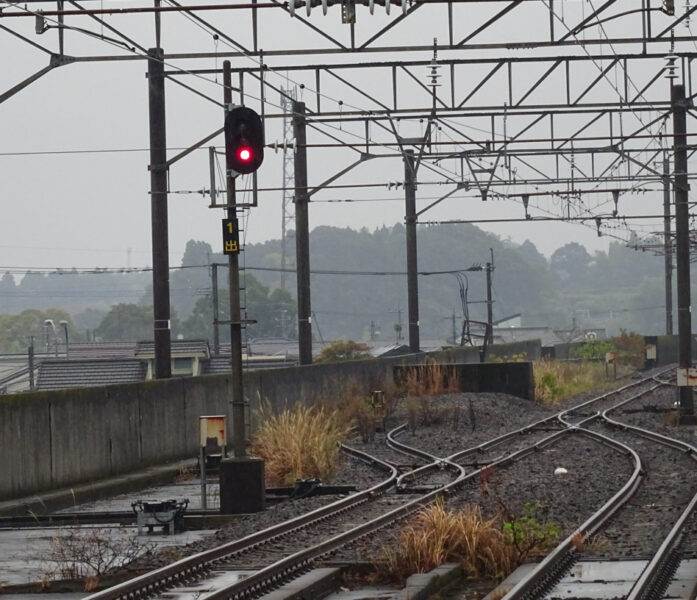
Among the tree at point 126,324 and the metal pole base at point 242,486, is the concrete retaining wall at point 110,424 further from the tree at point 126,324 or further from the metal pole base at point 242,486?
the tree at point 126,324

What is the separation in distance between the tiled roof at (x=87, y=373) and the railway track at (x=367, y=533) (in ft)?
99.8

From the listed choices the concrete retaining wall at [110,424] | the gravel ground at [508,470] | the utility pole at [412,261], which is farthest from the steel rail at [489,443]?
the utility pole at [412,261]

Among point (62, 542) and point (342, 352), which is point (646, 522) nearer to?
point (62, 542)

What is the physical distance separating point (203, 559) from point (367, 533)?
2.46 metres

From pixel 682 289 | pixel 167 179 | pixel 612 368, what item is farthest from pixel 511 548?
pixel 612 368

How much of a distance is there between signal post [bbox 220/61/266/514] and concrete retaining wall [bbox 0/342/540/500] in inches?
127

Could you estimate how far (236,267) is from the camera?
17.5m

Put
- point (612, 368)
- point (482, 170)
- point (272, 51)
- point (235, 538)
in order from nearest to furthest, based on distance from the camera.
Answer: point (235, 538) → point (272, 51) → point (482, 170) → point (612, 368)

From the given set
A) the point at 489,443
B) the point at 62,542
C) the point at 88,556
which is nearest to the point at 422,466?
the point at 489,443

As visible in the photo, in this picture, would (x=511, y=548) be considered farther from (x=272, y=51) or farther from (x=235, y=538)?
(x=272, y=51)

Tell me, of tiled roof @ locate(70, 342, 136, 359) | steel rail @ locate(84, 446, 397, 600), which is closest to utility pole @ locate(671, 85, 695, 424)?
steel rail @ locate(84, 446, 397, 600)

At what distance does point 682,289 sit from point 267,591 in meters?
21.0

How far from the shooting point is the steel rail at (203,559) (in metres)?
10.8

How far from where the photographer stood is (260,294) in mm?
133500
